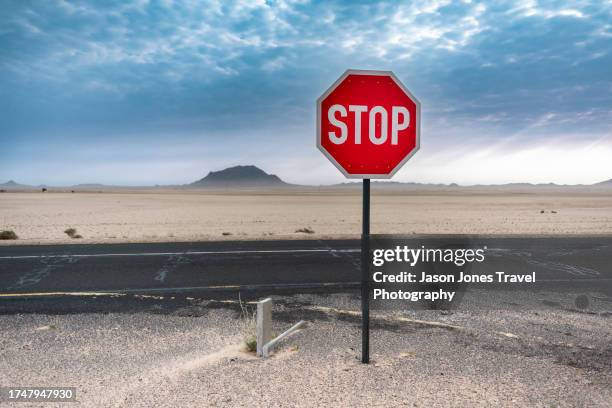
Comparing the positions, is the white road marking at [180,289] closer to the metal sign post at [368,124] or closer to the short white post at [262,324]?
the short white post at [262,324]

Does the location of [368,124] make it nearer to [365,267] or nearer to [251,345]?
[365,267]

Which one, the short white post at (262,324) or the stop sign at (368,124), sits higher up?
the stop sign at (368,124)

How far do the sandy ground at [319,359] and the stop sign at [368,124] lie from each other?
2.15 meters

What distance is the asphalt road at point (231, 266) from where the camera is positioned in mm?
9797

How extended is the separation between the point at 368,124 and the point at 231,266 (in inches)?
327

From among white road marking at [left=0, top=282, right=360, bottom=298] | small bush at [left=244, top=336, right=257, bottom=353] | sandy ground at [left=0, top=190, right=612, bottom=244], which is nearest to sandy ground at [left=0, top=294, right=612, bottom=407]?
small bush at [left=244, top=336, right=257, bottom=353]

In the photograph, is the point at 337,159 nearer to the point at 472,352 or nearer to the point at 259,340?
the point at 259,340

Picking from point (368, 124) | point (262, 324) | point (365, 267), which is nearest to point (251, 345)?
point (262, 324)

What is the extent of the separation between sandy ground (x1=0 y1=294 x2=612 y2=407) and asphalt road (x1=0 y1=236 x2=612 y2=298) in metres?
2.07

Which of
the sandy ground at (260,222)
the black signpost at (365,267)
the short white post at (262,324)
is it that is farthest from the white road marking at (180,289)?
the sandy ground at (260,222)

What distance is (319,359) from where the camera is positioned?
5.39 meters

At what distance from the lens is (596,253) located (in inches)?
567

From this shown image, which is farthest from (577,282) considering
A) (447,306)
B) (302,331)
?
(302,331)

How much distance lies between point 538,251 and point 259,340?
40.0 ft
